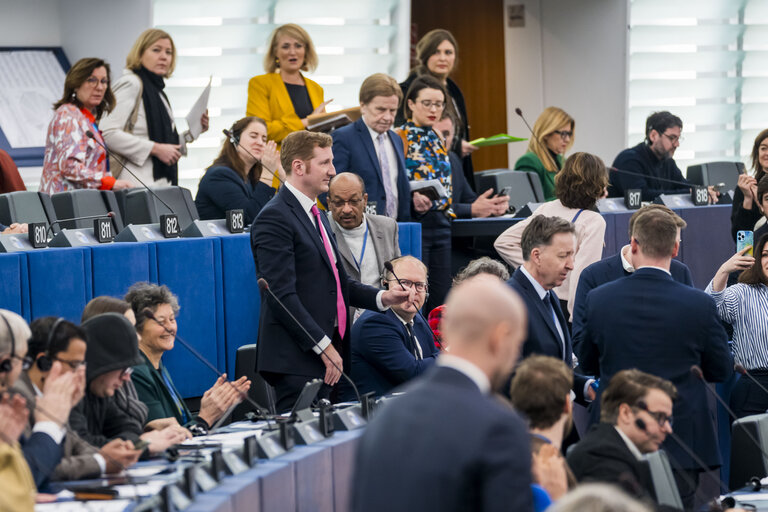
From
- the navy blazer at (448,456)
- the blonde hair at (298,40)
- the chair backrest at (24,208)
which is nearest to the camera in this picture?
the navy blazer at (448,456)

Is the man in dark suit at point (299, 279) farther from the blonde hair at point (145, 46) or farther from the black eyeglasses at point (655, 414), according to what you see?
the blonde hair at point (145, 46)

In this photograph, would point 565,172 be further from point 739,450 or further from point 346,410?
point 346,410

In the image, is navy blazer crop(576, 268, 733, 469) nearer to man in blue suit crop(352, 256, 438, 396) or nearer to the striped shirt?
man in blue suit crop(352, 256, 438, 396)

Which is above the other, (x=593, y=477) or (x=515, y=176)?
(x=515, y=176)

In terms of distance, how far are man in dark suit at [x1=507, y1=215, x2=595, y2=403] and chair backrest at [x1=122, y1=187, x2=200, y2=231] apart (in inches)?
76.9

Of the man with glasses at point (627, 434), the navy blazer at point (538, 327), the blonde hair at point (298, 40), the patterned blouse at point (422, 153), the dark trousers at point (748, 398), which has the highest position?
the blonde hair at point (298, 40)

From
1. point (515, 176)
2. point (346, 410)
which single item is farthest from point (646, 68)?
point (346, 410)

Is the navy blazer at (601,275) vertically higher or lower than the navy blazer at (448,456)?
lower

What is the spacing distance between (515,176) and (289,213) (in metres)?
3.26

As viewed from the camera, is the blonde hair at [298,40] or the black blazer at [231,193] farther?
the blonde hair at [298,40]

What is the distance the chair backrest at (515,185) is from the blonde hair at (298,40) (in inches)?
49.8

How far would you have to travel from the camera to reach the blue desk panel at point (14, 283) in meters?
4.32

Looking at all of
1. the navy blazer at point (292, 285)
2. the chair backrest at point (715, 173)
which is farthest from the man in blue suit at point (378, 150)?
the chair backrest at point (715, 173)

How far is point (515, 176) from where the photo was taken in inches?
279
